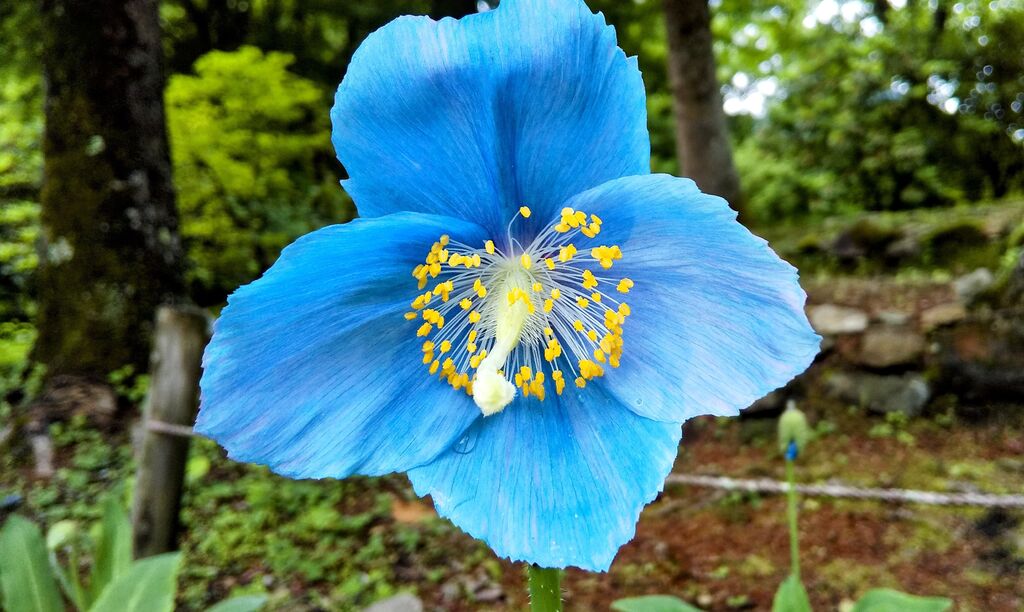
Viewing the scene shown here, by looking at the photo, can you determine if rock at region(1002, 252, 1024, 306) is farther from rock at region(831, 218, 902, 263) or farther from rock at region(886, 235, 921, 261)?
rock at region(831, 218, 902, 263)

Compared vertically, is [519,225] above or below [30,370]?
above

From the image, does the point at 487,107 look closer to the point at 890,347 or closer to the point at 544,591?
the point at 544,591

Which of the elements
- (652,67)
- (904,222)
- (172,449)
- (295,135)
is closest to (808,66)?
(652,67)

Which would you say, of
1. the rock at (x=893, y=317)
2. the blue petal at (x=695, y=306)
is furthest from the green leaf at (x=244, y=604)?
the rock at (x=893, y=317)

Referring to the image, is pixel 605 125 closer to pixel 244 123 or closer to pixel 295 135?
pixel 244 123

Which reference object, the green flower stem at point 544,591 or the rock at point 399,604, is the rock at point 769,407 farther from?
the green flower stem at point 544,591

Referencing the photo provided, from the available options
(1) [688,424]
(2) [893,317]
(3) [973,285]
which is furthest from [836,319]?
(1) [688,424]
